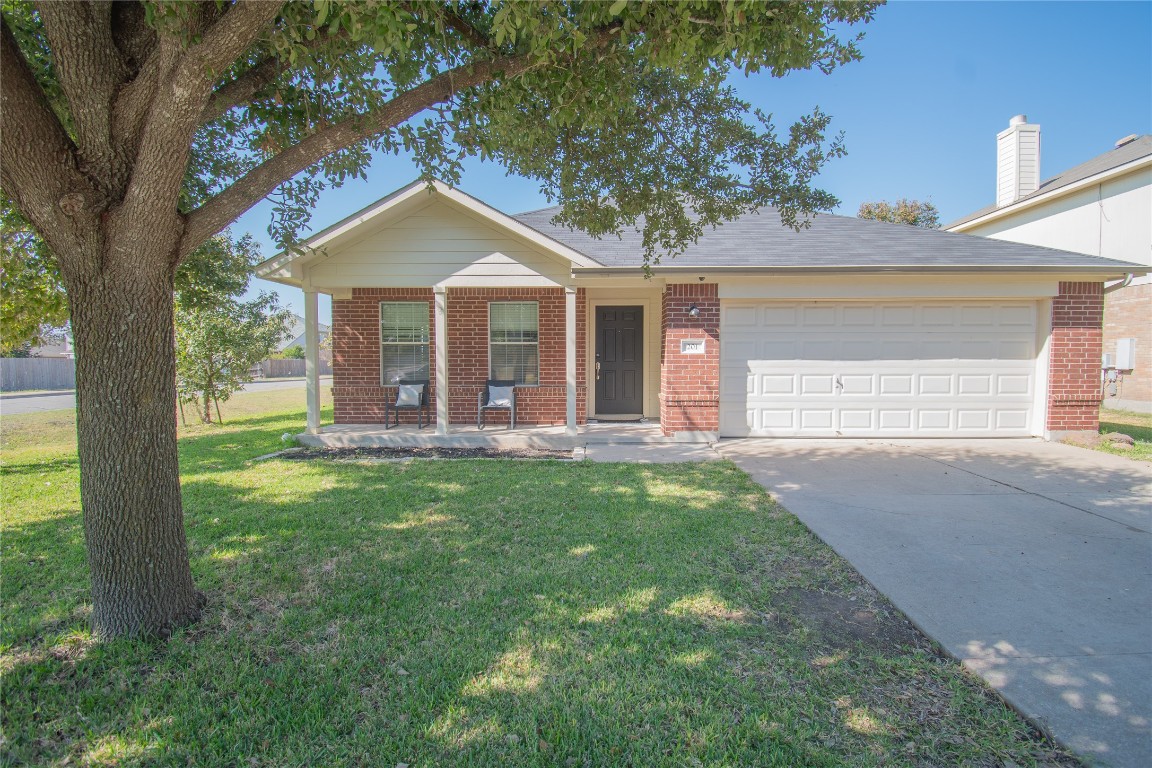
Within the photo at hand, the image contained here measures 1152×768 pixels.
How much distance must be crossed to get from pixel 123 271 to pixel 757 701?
3894 mm

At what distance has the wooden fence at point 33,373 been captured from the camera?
82.1 feet

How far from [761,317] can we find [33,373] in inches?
1323

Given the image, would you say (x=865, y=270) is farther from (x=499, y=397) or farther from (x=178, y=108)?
(x=178, y=108)

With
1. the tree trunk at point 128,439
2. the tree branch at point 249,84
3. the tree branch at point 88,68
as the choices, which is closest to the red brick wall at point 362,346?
the tree branch at point 249,84

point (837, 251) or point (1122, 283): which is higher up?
point (837, 251)

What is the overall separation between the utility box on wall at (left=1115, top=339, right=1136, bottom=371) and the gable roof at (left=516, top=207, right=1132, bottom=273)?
818cm

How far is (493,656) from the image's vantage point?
3.01 meters

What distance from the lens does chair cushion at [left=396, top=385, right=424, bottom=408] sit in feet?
33.5

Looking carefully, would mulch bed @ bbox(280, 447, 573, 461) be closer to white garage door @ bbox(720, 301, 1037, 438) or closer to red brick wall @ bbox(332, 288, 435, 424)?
red brick wall @ bbox(332, 288, 435, 424)

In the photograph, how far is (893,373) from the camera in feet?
31.6

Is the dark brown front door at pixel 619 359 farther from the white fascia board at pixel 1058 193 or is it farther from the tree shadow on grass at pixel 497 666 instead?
the white fascia board at pixel 1058 193

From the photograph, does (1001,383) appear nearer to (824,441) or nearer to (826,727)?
(824,441)

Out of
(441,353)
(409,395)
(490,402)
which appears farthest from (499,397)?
(409,395)

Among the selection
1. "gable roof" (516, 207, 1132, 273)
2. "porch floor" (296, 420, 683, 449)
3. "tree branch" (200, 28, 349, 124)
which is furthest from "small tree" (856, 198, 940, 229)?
"tree branch" (200, 28, 349, 124)
